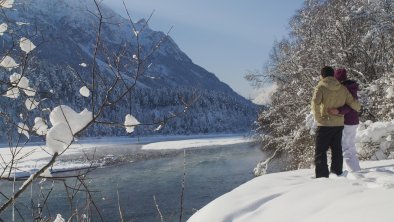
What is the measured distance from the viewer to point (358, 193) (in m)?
3.42

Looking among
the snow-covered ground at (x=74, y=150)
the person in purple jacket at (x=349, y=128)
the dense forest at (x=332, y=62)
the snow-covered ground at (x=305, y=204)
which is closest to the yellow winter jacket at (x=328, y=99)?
the person in purple jacket at (x=349, y=128)

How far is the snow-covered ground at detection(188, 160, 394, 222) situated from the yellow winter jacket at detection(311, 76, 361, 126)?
1.72m

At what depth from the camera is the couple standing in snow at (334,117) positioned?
19.9 ft

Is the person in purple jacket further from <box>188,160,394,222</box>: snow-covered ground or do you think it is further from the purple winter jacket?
<box>188,160,394,222</box>: snow-covered ground

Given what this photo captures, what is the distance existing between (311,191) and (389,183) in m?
0.81

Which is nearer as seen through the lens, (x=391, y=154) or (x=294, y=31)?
(x=391, y=154)

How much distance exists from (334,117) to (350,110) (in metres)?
0.37

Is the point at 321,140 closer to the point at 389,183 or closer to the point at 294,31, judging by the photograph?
the point at 389,183

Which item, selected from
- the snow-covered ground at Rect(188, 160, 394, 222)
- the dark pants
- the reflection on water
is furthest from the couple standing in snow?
the reflection on water

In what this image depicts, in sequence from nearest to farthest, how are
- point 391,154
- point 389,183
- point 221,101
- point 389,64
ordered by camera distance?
point 389,183 < point 391,154 < point 389,64 < point 221,101

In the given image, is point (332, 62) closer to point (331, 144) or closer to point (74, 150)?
point (331, 144)

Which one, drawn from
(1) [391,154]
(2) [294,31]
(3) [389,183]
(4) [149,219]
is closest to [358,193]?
(3) [389,183]

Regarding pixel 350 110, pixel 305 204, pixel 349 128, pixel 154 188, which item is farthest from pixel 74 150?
pixel 305 204

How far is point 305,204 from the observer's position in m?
3.35
